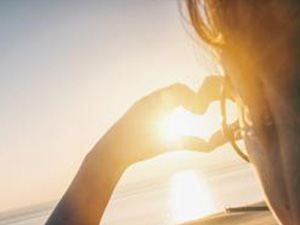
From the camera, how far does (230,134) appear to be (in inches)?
54.4

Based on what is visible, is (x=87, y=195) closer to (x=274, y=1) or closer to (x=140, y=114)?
(x=140, y=114)

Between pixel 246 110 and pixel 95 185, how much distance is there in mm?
427

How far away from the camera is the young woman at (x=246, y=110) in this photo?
3.38 feet

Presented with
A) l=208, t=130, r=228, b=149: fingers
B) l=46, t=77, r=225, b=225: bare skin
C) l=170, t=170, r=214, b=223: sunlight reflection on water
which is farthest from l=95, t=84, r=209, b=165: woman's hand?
l=170, t=170, r=214, b=223: sunlight reflection on water

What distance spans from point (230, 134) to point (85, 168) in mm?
465

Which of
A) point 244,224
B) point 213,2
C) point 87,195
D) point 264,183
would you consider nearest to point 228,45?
point 213,2

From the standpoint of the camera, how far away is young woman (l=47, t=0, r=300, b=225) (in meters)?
1.03

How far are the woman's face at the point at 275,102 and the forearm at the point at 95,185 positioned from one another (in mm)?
357

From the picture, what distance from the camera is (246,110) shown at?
3.93ft

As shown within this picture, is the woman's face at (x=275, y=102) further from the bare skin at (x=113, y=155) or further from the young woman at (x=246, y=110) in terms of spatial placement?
the bare skin at (x=113, y=155)

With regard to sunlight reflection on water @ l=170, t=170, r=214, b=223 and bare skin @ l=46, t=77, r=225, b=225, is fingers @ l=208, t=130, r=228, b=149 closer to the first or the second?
bare skin @ l=46, t=77, r=225, b=225

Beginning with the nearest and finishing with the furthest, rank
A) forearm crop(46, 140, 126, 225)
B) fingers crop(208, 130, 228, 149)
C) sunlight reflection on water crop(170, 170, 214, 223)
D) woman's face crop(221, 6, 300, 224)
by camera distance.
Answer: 1. woman's face crop(221, 6, 300, 224)
2. forearm crop(46, 140, 126, 225)
3. fingers crop(208, 130, 228, 149)
4. sunlight reflection on water crop(170, 170, 214, 223)

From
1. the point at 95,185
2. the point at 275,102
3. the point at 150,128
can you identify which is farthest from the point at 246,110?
the point at 95,185

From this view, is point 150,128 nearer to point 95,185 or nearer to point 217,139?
point 95,185
